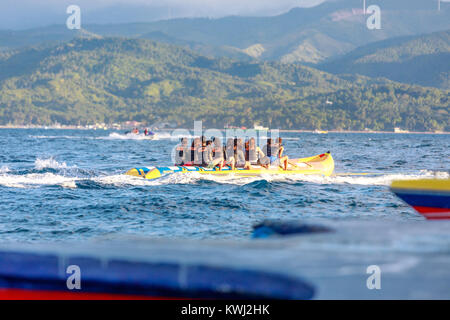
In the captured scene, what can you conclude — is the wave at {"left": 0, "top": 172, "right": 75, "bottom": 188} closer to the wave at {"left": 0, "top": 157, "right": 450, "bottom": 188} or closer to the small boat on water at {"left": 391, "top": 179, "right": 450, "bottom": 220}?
the wave at {"left": 0, "top": 157, "right": 450, "bottom": 188}

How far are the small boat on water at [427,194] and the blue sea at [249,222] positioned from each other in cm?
83

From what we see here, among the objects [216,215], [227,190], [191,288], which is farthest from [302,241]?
[227,190]

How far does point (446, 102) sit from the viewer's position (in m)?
191

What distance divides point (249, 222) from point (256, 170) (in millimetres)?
7108

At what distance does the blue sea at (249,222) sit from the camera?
9.83ft

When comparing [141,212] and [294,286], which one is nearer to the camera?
[294,286]

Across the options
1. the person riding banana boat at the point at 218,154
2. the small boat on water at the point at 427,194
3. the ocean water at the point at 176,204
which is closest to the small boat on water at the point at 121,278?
the small boat on water at the point at 427,194

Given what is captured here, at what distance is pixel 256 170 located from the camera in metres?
18.8

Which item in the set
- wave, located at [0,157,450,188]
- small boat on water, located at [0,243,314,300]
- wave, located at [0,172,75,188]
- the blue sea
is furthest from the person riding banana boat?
small boat on water, located at [0,243,314,300]

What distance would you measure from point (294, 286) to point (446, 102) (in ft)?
668

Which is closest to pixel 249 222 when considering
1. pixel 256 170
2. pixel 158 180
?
pixel 158 180

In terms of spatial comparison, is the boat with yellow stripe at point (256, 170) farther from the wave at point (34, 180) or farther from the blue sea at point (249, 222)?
the wave at point (34, 180)
